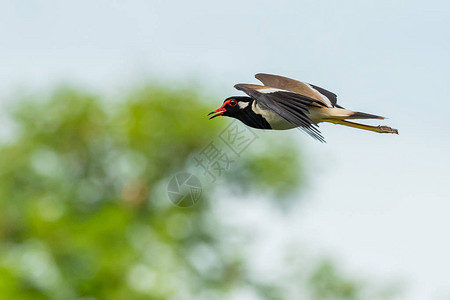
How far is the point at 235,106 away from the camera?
11.4 feet

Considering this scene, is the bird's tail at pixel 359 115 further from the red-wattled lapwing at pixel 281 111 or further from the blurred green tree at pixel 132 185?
the blurred green tree at pixel 132 185

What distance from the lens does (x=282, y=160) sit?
34.8 meters

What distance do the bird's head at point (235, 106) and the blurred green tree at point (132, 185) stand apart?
973 inches

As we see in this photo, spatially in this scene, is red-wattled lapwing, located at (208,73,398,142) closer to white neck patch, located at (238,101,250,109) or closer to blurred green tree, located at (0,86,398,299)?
white neck patch, located at (238,101,250,109)

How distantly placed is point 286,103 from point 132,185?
3176cm

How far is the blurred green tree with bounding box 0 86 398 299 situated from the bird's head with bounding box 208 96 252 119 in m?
24.7

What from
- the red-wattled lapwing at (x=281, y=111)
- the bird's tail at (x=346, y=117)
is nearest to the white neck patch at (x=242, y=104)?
the red-wattled lapwing at (x=281, y=111)

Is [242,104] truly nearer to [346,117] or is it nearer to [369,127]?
[346,117]

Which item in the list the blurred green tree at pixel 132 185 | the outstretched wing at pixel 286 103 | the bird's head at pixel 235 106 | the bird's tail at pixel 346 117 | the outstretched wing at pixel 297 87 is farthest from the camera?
the blurred green tree at pixel 132 185

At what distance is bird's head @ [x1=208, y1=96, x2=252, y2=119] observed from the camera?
135 inches

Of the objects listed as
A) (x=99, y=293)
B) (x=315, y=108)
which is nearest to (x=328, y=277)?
(x=99, y=293)

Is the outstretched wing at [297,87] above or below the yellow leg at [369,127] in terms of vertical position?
above

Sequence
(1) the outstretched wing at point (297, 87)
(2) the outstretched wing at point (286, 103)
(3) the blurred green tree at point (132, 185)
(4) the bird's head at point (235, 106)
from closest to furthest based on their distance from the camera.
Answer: (2) the outstretched wing at point (286, 103), (4) the bird's head at point (235, 106), (1) the outstretched wing at point (297, 87), (3) the blurred green tree at point (132, 185)

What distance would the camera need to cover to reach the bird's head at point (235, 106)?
3418 mm
